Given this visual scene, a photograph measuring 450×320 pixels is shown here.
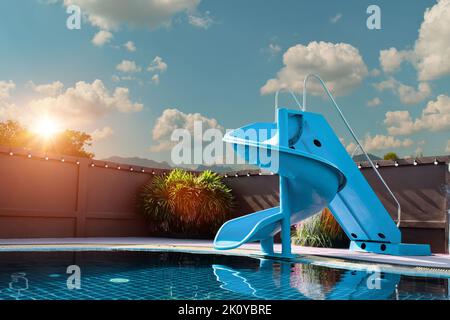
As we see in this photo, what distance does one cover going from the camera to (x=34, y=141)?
3409 centimetres

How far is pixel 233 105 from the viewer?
17156mm

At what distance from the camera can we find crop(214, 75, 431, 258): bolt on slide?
7934 millimetres

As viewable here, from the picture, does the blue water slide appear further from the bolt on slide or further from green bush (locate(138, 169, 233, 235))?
green bush (locate(138, 169, 233, 235))

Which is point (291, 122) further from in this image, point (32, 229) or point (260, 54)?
point (260, 54)

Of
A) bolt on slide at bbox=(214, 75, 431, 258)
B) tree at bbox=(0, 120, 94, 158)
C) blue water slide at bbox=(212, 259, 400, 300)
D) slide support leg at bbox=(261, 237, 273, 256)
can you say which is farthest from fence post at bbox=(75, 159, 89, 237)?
tree at bbox=(0, 120, 94, 158)

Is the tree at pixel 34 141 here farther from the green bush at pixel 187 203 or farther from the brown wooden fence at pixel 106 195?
the green bush at pixel 187 203

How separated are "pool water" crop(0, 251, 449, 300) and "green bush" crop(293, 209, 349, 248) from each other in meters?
3.82

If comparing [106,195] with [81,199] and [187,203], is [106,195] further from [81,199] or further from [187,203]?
[187,203]

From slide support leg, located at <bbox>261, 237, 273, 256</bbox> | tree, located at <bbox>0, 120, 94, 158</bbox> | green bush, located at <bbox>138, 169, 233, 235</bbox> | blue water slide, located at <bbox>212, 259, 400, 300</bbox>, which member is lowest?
blue water slide, located at <bbox>212, 259, 400, 300</bbox>

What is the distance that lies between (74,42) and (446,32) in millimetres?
12806

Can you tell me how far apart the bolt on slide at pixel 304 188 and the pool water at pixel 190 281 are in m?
0.94

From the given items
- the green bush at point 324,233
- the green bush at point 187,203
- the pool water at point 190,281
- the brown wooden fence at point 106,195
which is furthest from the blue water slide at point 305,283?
the green bush at point 187,203

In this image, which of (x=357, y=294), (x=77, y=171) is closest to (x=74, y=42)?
(x=77, y=171)

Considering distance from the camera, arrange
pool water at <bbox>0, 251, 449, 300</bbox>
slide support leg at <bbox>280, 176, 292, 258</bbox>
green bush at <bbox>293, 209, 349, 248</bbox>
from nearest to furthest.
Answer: pool water at <bbox>0, 251, 449, 300</bbox> → slide support leg at <bbox>280, 176, 292, 258</bbox> → green bush at <bbox>293, 209, 349, 248</bbox>
